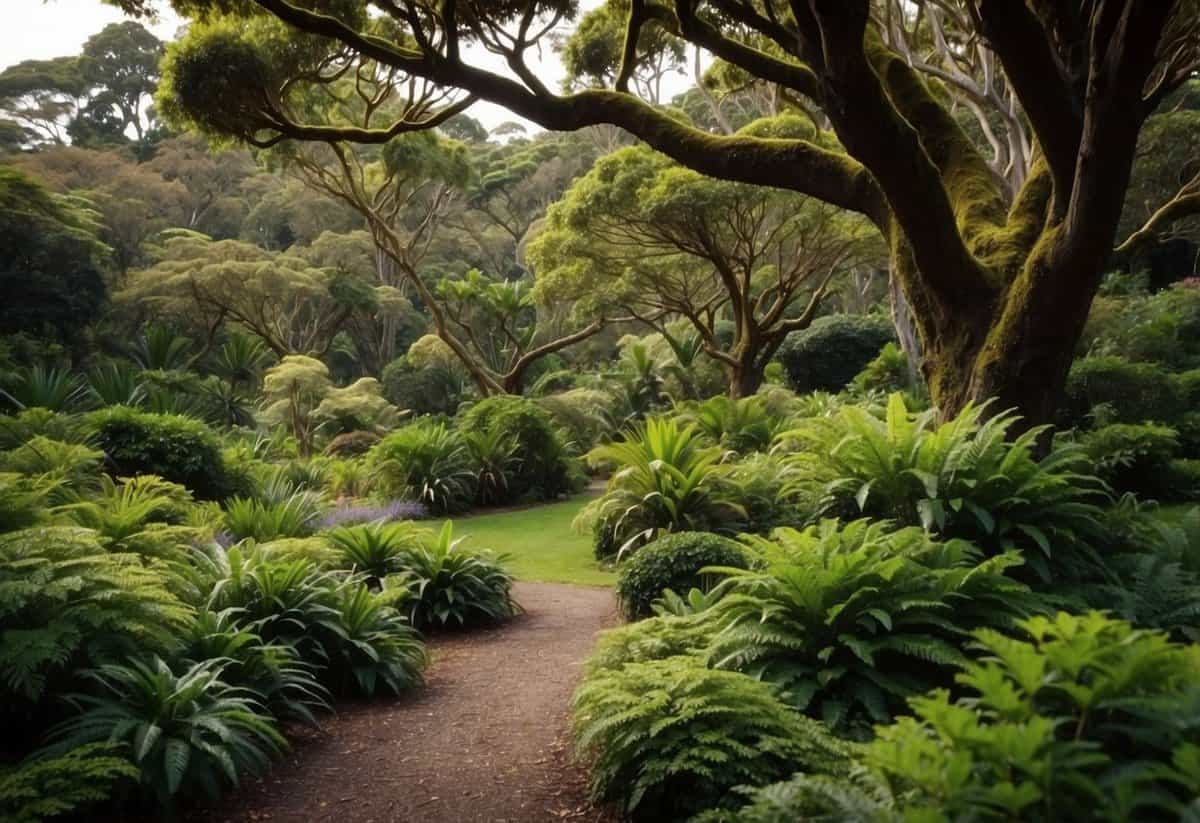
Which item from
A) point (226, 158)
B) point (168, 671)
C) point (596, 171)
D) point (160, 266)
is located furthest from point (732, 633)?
point (226, 158)

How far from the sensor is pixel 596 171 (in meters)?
16.2

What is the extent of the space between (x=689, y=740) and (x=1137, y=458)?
863 centimetres

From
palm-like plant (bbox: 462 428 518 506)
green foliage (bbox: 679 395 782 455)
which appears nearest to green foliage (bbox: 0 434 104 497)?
palm-like plant (bbox: 462 428 518 506)

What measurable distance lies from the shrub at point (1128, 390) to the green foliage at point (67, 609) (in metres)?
11.3

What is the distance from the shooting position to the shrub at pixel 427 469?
15.4m

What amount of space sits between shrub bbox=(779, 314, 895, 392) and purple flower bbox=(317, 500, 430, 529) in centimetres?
1140

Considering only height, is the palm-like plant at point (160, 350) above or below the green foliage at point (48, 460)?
above

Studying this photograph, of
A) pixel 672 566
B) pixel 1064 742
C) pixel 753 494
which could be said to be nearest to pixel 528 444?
pixel 753 494

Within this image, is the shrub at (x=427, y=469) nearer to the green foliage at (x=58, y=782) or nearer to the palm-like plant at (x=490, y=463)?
the palm-like plant at (x=490, y=463)

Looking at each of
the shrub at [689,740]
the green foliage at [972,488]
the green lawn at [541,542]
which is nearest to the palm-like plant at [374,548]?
the green lawn at [541,542]

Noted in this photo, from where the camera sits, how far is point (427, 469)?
15.5m

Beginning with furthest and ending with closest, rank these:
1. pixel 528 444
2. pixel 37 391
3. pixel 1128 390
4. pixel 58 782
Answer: pixel 528 444 → pixel 37 391 → pixel 1128 390 → pixel 58 782

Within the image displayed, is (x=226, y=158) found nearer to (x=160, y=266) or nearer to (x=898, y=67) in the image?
(x=160, y=266)

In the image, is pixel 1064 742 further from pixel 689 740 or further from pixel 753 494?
pixel 753 494
